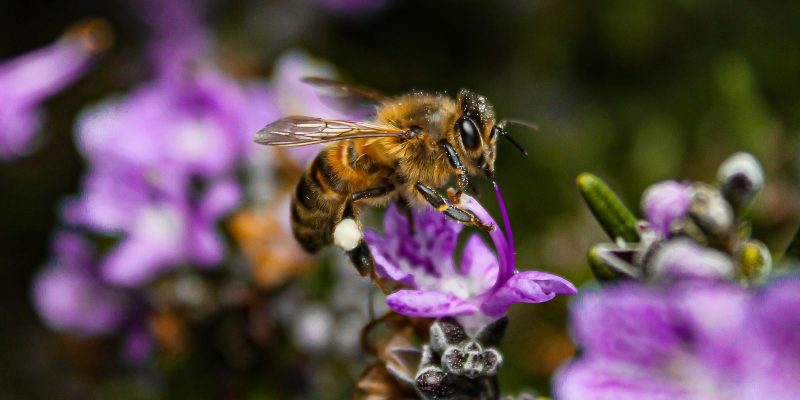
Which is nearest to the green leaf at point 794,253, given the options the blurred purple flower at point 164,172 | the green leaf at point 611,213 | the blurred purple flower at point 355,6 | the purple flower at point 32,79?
Result: the green leaf at point 611,213

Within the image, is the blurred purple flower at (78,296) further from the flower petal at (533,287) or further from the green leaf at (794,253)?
the green leaf at (794,253)

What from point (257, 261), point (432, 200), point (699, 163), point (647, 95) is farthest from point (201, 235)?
point (647, 95)

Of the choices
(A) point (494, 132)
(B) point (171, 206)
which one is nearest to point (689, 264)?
(A) point (494, 132)

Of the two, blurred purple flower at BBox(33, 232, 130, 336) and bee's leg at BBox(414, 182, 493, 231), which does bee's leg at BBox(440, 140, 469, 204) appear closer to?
bee's leg at BBox(414, 182, 493, 231)

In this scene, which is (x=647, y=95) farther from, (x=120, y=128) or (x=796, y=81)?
(x=120, y=128)

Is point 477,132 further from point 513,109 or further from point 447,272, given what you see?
point 513,109

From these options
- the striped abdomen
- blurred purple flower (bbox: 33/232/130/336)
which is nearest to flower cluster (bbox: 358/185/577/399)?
the striped abdomen
